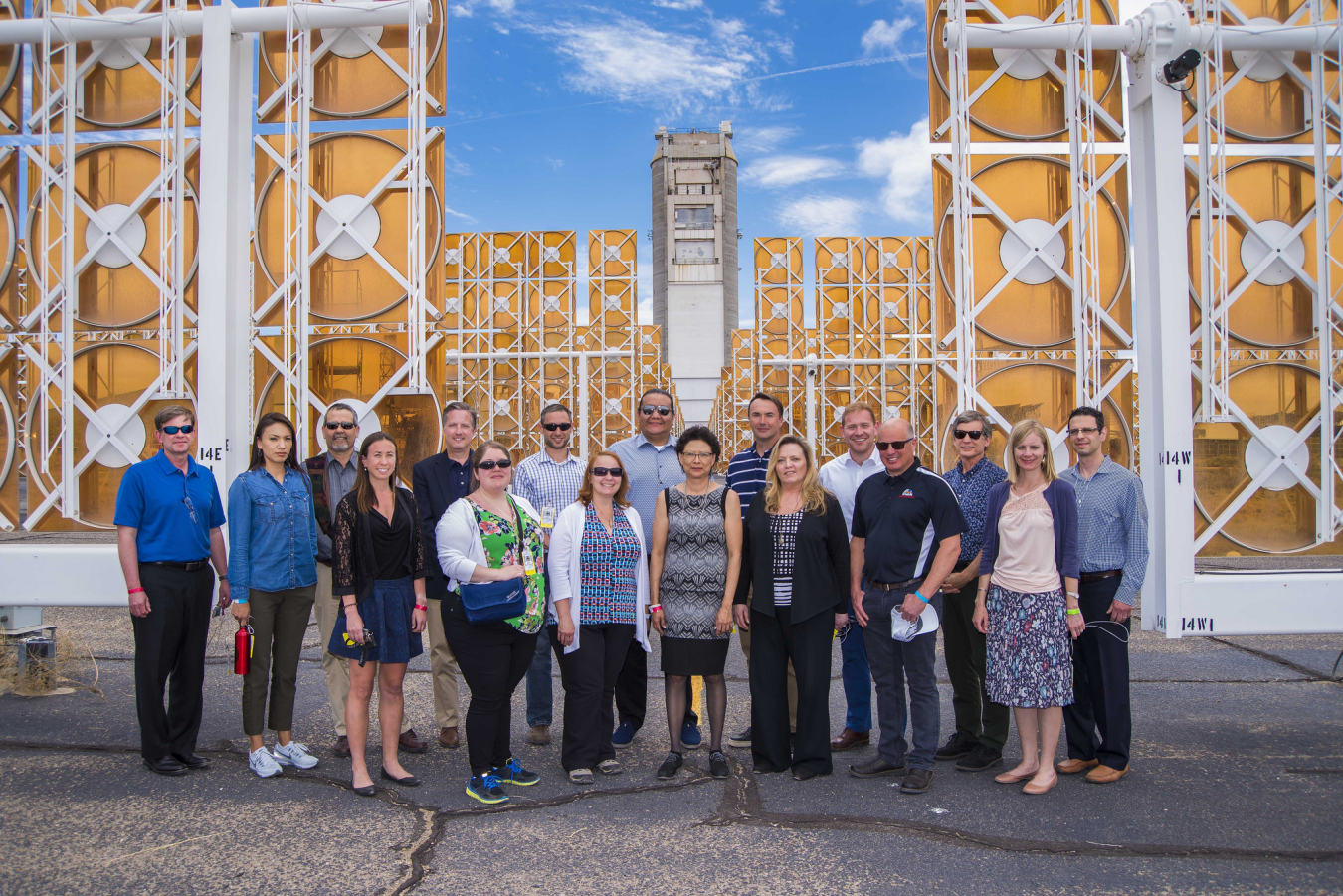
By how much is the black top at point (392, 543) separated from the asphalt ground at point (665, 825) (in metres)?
1.10

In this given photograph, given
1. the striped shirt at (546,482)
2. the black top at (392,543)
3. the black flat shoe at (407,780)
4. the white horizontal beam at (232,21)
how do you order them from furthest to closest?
the white horizontal beam at (232,21), the striped shirt at (546,482), the black flat shoe at (407,780), the black top at (392,543)

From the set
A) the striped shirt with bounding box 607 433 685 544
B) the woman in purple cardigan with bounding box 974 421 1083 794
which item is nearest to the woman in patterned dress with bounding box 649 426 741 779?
the striped shirt with bounding box 607 433 685 544

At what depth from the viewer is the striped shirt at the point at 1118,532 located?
178 inches

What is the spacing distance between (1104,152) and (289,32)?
5663 mm

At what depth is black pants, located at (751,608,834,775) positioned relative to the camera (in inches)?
179

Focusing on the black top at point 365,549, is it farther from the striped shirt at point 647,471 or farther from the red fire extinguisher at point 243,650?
the striped shirt at point 647,471

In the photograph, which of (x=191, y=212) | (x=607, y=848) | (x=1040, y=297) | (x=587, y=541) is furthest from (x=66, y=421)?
(x=1040, y=297)

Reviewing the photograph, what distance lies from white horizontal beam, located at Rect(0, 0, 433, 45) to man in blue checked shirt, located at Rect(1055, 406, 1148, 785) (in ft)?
17.1

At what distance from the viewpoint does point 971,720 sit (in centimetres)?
488

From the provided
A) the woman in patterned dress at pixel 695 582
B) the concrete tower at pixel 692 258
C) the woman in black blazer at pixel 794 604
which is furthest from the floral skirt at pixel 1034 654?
the concrete tower at pixel 692 258

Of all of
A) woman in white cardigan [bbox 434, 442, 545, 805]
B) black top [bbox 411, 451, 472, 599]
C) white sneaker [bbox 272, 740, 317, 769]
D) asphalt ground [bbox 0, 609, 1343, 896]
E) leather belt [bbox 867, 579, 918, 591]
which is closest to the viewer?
asphalt ground [bbox 0, 609, 1343, 896]

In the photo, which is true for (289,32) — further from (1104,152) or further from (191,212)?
(1104,152)

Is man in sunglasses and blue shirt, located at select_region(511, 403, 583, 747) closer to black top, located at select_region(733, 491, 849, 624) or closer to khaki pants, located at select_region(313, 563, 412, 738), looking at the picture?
khaki pants, located at select_region(313, 563, 412, 738)

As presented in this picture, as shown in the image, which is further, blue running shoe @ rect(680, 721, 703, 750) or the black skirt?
blue running shoe @ rect(680, 721, 703, 750)
